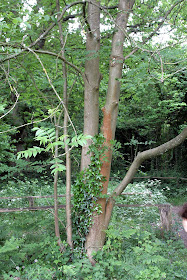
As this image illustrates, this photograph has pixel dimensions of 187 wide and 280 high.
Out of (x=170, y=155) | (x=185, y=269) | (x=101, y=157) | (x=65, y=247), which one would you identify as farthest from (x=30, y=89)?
(x=170, y=155)

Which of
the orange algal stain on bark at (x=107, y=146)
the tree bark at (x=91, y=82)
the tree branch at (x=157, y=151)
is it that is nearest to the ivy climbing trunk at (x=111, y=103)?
the orange algal stain on bark at (x=107, y=146)

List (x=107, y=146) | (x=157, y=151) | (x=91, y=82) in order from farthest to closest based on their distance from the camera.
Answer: (x=91, y=82)
(x=107, y=146)
(x=157, y=151)

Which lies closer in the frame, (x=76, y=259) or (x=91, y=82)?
(x=76, y=259)

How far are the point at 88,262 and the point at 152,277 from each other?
1.00 metres

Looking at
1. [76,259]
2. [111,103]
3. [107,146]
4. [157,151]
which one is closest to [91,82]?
[111,103]

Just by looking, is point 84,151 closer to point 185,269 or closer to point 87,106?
point 87,106

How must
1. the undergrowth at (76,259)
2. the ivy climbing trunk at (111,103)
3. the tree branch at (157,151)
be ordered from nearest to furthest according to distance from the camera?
1. the undergrowth at (76,259)
2. the tree branch at (157,151)
3. the ivy climbing trunk at (111,103)

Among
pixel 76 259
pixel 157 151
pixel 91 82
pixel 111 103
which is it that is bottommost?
pixel 76 259

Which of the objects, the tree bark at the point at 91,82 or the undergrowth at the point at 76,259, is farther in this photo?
the tree bark at the point at 91,82

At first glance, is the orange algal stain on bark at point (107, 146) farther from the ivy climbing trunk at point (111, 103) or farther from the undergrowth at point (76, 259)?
the undergrowth at point (76, 259)

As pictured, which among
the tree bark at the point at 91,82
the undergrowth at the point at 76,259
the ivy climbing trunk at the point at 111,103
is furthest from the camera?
the tree bark at the point at 91,82

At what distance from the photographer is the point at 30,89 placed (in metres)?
5.22

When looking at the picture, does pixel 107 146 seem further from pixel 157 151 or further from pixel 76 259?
pixel 76 259

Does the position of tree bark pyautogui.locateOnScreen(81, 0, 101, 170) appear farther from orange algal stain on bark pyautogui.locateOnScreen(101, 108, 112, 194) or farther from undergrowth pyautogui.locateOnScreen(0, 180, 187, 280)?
undergrowth pyautogui.locateOnScreen(0, 180, 187, 280)
